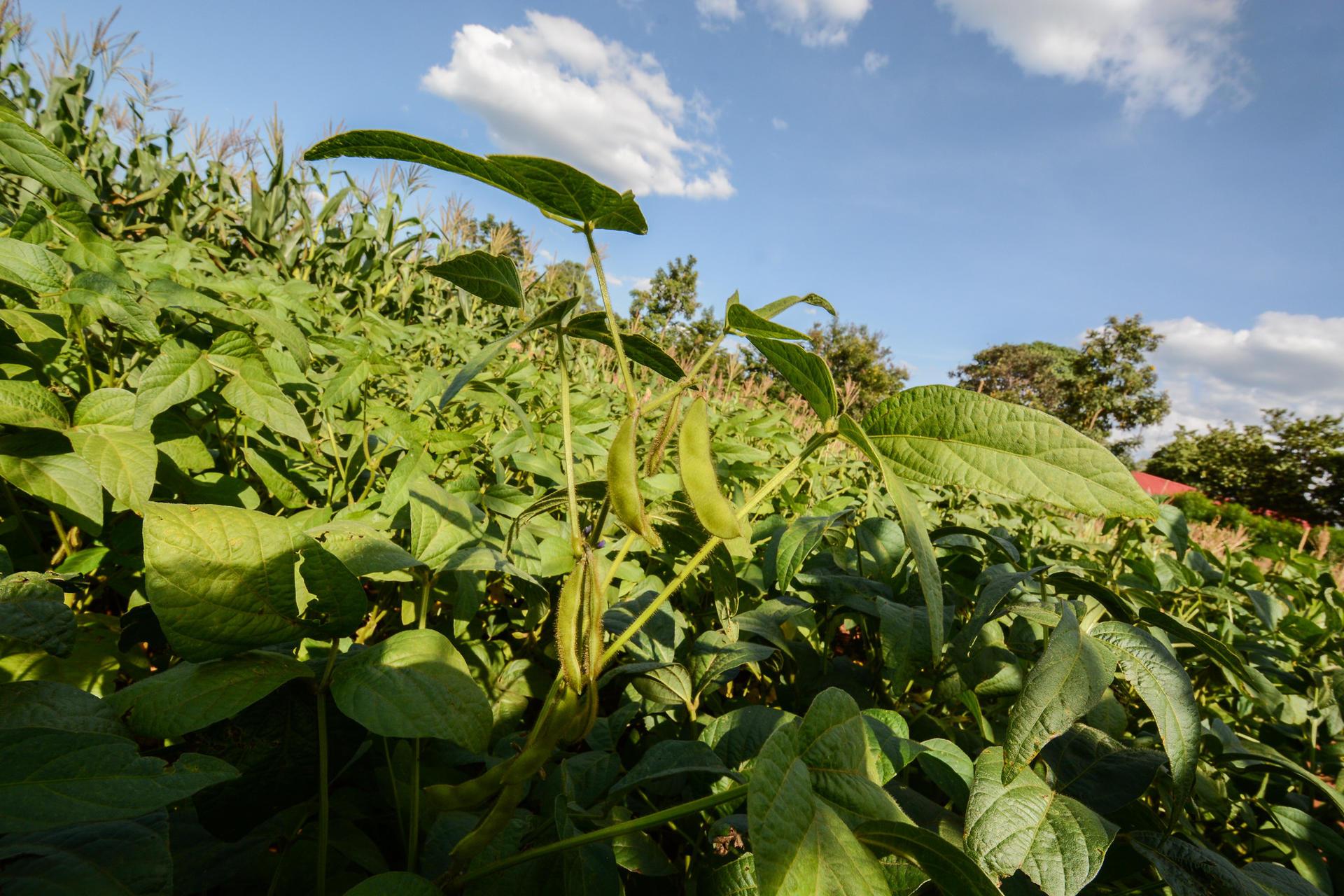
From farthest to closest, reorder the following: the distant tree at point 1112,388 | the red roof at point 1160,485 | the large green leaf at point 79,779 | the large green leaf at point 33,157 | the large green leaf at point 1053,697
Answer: the distant tree at point 1112,388
the red roof at point 1160,485
the large green leaf at point 33,157
the large green leaf at point 1053,697
the large green leaf at point 79,779

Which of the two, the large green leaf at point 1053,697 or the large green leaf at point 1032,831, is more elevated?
the large green leaf at point 1053,697

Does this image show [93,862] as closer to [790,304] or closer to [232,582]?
[232,582]

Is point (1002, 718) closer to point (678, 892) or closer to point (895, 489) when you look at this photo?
point (678, 892)

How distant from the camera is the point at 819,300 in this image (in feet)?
2.01

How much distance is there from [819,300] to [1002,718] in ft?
2.68

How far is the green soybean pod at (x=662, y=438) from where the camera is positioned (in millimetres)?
534

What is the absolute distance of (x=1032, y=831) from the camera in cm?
59

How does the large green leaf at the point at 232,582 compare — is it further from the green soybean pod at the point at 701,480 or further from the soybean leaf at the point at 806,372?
the soybean leaf at the point at 806,372

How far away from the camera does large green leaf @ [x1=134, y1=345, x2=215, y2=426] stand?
38.3 inches

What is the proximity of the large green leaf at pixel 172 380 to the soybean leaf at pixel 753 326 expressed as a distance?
37.1 inches

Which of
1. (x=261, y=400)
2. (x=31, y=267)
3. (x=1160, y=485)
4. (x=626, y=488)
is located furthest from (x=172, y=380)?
(x=1160, y=485)

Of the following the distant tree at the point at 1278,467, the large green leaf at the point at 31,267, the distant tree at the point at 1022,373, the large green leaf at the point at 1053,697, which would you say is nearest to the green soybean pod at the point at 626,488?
the large green leaf at the point at 1053,697

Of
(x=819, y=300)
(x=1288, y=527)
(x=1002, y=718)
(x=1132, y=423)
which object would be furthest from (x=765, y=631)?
(x=1132, y=423)

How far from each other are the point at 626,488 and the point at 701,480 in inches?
2.2
